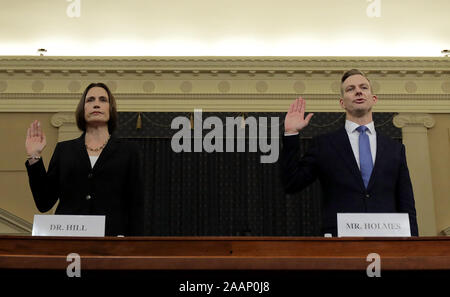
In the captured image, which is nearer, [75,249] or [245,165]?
[75,249]

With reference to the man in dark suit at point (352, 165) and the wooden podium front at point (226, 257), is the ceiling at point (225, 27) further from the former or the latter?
the wooden podium front at point (226, 257)

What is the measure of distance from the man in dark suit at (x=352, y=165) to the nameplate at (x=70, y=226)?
77 centimetres

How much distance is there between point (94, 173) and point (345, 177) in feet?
3.26

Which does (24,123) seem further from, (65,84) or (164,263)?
(164,263)

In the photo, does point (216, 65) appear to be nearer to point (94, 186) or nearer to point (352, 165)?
point (94, 186)

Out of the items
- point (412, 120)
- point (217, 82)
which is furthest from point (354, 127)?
point (412, 120)

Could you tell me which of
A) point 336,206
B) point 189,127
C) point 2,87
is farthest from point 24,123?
point 336,206

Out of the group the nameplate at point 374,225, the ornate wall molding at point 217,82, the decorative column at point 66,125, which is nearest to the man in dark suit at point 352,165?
the nameplate at point 374,225

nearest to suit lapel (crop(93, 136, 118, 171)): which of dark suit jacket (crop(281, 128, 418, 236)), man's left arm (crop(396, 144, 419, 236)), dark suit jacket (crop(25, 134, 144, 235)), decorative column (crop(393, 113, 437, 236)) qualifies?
dark suit jacket (crop(25, 134, 144, 235))

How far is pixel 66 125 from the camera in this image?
22.2ft

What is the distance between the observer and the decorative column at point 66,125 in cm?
673
